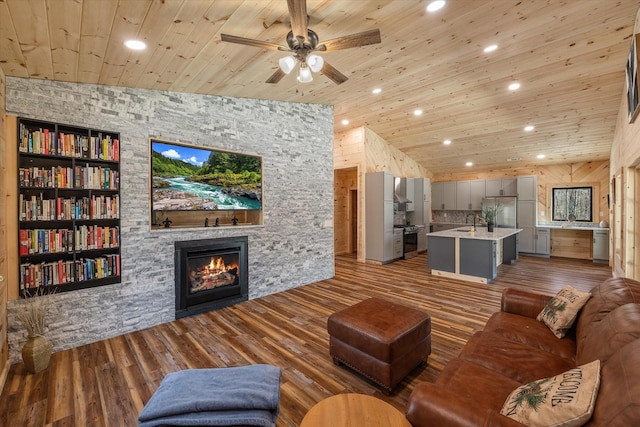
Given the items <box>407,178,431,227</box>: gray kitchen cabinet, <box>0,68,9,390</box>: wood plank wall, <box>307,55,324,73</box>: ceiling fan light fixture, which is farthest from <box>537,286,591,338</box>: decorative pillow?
<box>407,178,431,227</box>: gray kitchen cabinet

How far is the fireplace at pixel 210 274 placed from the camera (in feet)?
11.9

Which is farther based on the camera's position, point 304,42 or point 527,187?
point 527,187

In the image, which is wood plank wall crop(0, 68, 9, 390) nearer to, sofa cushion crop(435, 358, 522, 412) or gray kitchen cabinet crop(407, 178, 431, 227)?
sofa cushion crop(435, 358, 522, 412)

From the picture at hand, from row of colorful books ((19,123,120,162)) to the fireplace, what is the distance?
4.22 ft

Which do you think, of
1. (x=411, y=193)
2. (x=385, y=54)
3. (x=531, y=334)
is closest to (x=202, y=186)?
(x=385, y=54)

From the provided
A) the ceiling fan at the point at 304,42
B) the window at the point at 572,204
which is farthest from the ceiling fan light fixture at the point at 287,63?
the window at the point at 572,204

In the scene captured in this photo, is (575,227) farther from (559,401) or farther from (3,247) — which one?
(3,247)

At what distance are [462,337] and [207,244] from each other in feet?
10.8

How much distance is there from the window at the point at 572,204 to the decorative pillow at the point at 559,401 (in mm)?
8497

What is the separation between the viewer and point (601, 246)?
6711 mm

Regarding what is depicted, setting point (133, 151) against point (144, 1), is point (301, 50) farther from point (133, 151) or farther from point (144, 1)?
point (133, 151)

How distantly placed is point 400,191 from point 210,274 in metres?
5.30

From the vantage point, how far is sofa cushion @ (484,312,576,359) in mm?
1899

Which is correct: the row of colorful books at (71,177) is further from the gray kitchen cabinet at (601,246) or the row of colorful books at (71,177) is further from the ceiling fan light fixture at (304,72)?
the gray kitchen cabinet at (601,246)
